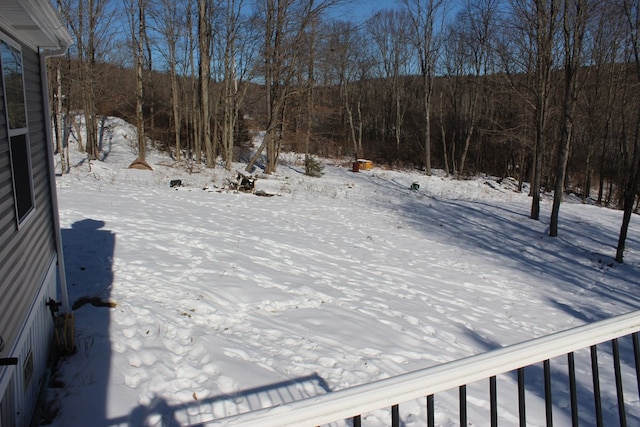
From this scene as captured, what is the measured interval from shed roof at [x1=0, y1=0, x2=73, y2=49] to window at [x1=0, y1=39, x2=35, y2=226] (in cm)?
18

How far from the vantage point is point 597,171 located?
34.0 meters

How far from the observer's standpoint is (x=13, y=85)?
11.0 feet

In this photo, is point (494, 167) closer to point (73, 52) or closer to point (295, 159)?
point (295, 159)

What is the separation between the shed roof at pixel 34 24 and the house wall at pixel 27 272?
0.15 metres

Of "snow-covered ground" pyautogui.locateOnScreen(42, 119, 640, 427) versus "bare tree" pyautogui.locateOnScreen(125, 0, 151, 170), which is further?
"bare tree" pyautogui.locateOnScreen(125, 0, 151, 170)

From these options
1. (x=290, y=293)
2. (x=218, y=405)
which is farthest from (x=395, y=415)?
(x=290, y=293)

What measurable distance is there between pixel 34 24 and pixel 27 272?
1.89 metres

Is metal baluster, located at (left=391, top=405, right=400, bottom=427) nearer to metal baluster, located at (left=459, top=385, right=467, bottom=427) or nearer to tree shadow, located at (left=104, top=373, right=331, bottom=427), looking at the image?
metal baluster, located at (left=459, top=385, right=467, bottom=427)

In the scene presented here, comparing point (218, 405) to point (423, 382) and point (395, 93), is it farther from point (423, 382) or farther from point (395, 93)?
point (395, 93)

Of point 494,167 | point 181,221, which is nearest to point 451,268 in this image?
point 181,221

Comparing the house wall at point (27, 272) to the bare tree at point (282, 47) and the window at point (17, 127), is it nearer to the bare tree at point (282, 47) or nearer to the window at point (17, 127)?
the window at point (17, 127)

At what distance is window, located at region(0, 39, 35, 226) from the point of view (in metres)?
3.15

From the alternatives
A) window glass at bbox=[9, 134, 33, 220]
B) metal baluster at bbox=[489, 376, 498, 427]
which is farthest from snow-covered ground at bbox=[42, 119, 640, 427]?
metal baluster at bbox=[489, 376, 498, 427]

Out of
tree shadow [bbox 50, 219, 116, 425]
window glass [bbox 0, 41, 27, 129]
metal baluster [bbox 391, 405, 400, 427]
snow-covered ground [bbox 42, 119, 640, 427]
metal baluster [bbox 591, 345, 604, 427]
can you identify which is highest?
window glass [bbox 0, 41, 27, 129]
